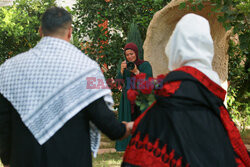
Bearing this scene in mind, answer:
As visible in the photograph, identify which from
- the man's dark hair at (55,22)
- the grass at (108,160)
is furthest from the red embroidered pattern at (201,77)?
the grass at (108,160)

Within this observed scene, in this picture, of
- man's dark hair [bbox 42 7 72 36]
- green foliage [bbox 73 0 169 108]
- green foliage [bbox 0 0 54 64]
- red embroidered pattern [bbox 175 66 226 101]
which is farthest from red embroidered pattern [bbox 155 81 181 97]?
green foliage [bbox 0 0 54 64]

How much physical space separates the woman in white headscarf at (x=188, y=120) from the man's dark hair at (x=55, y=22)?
73cm

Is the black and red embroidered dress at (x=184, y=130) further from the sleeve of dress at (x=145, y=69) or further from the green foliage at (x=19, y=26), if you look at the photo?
the green foliage at (x=19, y=26)

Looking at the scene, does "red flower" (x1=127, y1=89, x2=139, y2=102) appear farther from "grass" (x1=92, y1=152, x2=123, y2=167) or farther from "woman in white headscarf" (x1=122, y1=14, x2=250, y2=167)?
"grass" (x1=92, y1=152, x2=123, y2=167)

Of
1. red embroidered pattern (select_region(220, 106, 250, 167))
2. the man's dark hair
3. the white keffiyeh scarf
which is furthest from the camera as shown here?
red embroidered pattern (select_region(220, 106, 250, 167))

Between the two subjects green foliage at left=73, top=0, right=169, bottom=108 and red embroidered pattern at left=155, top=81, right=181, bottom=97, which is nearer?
red embroidered pattern at left=155, top=81, right=181, bottom=97

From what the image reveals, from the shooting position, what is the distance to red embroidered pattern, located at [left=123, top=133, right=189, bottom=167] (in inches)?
75.1

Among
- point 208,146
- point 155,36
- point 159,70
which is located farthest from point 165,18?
point 208,146

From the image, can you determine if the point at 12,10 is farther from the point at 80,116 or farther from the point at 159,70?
the point at 80,116

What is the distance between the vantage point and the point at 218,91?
215 cm

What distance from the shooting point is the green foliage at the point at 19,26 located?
5957mm

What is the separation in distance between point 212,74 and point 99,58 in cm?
431

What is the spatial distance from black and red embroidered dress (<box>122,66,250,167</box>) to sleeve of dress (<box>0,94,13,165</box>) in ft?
2.60

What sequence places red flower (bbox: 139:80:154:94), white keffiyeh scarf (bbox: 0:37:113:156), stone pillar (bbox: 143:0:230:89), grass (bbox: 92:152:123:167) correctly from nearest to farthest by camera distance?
white keffiyeh scarf (bbox: 0:37:113:156) < red flower (bbox: 139:80:154:94) < grass (bbox: 92:152:123:167) < stone pillar (bbox: 143:0:230:89)
